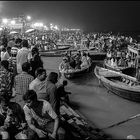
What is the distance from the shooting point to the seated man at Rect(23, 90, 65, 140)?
14.5ft

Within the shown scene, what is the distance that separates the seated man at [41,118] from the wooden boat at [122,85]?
6.03m

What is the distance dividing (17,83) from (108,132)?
3.67 metres

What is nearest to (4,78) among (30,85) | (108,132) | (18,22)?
(30,85)

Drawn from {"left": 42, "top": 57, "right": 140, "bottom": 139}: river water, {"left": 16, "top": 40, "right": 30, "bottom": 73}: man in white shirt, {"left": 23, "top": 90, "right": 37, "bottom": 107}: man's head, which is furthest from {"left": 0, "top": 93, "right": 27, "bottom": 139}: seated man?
{"left": 42, "top": 57, "right": 140, "bottom": 139}: river water

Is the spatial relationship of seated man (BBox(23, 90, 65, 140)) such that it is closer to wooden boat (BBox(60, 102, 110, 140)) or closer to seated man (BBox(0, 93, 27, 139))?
seated man (BBox(0, 93, 27, 139))

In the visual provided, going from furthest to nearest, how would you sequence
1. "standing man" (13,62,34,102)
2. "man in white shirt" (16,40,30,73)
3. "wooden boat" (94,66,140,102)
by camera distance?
1. "wooden boat" (94,66,140,102)
2. "man in white shirt" (16,40,30,73)
3. "standing man" (13,62,34,102)

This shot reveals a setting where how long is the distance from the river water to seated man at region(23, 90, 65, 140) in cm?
369

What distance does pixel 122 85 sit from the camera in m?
10.4

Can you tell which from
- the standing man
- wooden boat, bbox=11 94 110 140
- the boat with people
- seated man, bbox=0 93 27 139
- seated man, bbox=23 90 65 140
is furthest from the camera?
the boat with people

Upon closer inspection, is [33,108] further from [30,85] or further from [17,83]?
[17,83]

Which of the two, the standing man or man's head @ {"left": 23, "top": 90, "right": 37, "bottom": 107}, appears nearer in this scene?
man's head @ {"left": 23, "top": 90, "right": 37, "bottom": 107}

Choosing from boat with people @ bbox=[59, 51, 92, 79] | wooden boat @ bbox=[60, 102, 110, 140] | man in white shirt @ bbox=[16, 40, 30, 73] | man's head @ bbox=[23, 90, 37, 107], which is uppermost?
man in white shirt @ bbox=[16, 40, 30, 73]

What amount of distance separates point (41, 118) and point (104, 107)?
19.5 feet

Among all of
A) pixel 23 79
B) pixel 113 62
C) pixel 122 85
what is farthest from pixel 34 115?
pixel 113 62
